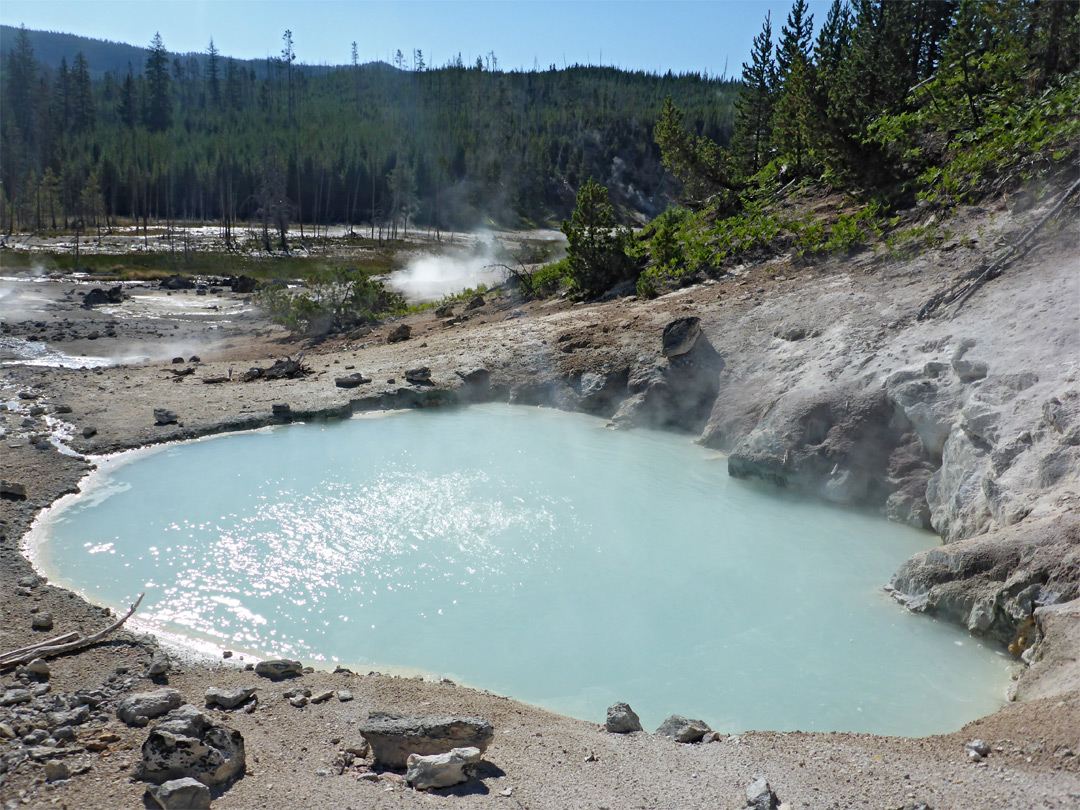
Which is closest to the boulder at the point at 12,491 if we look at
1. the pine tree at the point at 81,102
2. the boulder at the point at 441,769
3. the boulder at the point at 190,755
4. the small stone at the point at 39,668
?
the small stone at the point at 39,668

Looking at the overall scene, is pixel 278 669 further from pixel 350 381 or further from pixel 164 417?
pixel 350 381

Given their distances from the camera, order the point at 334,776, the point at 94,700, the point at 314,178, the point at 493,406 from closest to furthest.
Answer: the point at 334,776 → the point at 94,700 → the point at 493,406 → the point at 314,178

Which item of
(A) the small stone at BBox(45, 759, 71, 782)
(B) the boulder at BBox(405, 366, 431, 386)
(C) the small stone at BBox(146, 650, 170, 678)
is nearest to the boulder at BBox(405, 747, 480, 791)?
(A) the small stone at BBox(45, 759, 71, 782)

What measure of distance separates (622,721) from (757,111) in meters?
24.7

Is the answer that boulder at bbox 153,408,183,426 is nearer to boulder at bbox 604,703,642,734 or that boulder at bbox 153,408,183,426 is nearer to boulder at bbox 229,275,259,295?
boulder at bbox 604,703,642,734

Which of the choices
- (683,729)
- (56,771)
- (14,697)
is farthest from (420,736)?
(14,697)

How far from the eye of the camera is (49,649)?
237 inches

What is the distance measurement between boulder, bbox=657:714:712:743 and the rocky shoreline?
189mm

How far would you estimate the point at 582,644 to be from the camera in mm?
7219

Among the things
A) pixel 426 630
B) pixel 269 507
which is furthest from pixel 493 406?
pixel 426 630

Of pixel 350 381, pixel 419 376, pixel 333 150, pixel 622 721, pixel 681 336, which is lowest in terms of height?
pixel 622 721

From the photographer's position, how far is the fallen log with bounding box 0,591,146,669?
18.8 ft

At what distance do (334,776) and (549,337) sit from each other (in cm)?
1328

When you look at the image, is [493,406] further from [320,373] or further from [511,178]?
[511,178]
